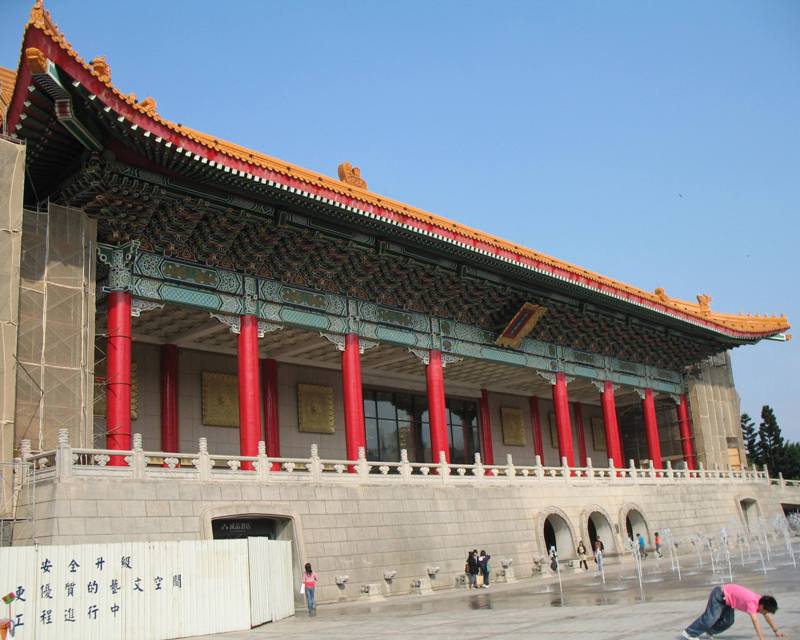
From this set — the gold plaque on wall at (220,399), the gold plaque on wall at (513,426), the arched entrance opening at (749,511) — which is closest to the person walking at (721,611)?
the gold plaque on wall at (220,399)

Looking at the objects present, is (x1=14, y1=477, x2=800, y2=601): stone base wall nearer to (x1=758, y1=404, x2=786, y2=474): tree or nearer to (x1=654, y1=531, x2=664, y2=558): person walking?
(x1=654, y1=531, x2=664, y2=558): person walking

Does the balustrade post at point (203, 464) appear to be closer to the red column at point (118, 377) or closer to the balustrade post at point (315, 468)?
the red column at point (118, 377)

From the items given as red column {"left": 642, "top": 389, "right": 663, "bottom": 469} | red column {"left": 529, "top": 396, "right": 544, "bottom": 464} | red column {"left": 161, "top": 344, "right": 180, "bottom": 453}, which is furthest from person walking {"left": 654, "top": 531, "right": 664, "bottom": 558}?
red column {"left": 161, "top": 344, "right": 180, "bottom": 453}

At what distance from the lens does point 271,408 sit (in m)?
24.1

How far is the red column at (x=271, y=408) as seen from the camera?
23844 millimetres

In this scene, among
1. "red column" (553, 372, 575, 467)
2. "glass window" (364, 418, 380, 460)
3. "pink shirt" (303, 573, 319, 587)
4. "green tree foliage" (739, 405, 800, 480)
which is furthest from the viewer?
"green tree foliage" (739, 405, 800, 480)

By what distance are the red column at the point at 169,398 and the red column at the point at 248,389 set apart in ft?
10.0

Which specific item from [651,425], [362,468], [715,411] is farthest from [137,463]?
[715,411]

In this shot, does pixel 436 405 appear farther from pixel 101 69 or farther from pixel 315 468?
pixel 101 69

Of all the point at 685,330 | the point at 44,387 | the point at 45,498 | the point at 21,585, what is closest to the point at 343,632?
the point at 21,585

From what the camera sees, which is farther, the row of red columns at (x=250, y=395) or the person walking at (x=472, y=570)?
the person walking at (x=472, y=570)

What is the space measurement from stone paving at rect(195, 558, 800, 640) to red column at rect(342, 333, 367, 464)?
4.45m

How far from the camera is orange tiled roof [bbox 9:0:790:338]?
1588cm

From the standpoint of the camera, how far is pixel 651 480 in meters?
30.3
